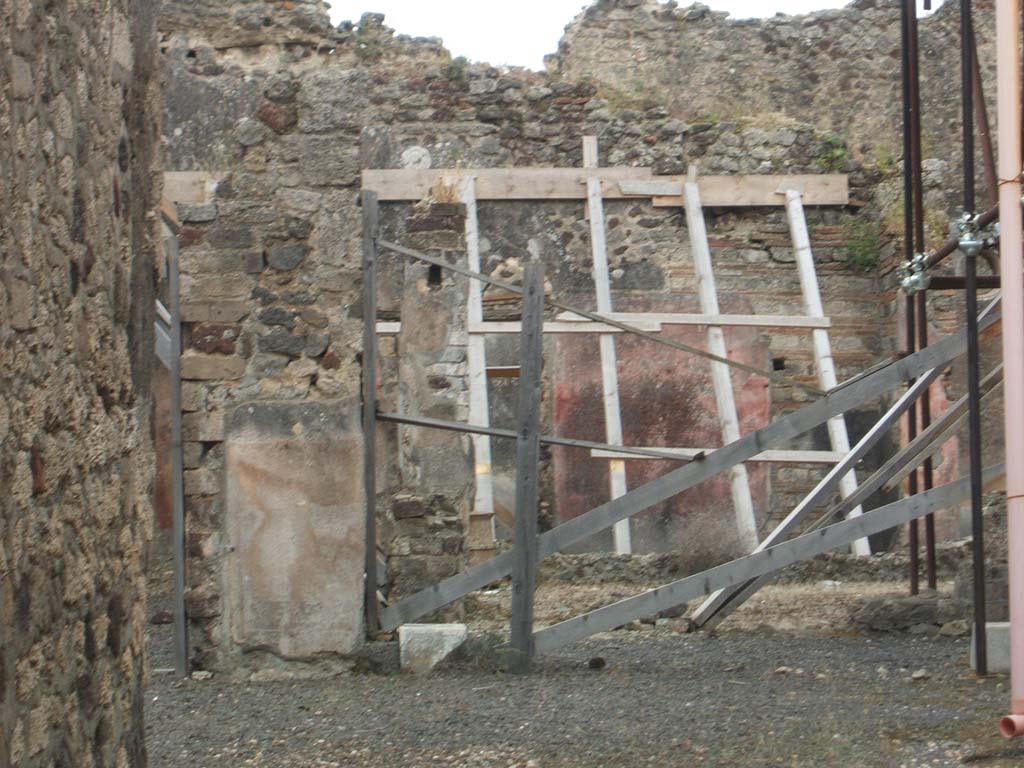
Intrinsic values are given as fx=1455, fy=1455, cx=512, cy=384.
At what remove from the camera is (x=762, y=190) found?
475 inches

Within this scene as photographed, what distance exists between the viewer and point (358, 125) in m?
6.71

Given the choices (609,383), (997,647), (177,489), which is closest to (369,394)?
(177,489)

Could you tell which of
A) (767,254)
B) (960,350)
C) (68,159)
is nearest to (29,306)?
(68,159)

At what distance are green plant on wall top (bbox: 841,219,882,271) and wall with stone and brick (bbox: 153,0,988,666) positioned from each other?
2cm

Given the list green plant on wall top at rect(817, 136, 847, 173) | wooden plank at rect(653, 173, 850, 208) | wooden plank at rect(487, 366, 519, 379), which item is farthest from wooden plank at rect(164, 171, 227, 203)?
green plant on wall top at rect(817, 136, 847, 173)

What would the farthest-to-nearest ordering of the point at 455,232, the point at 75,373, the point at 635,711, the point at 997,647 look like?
the point at 455,232 → the point at 997,647 → the point at 635,711 → the point at 75,373

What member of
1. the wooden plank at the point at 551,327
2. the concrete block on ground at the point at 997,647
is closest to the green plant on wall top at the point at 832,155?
the wooden plank at the point at 551,327

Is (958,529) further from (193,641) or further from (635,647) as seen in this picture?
(193,641)

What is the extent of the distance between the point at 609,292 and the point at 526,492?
16.0 feet

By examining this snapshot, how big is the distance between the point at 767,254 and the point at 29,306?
977cm

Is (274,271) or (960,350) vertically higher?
(274,271)

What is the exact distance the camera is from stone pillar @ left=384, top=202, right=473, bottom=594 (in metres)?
8.02

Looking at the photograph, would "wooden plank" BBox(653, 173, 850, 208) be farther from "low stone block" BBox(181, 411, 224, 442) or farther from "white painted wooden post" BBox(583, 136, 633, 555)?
"low stone block" BBox(181, 411, 224, 442)

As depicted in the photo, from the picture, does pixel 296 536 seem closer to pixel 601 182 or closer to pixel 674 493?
pixel 674 493
